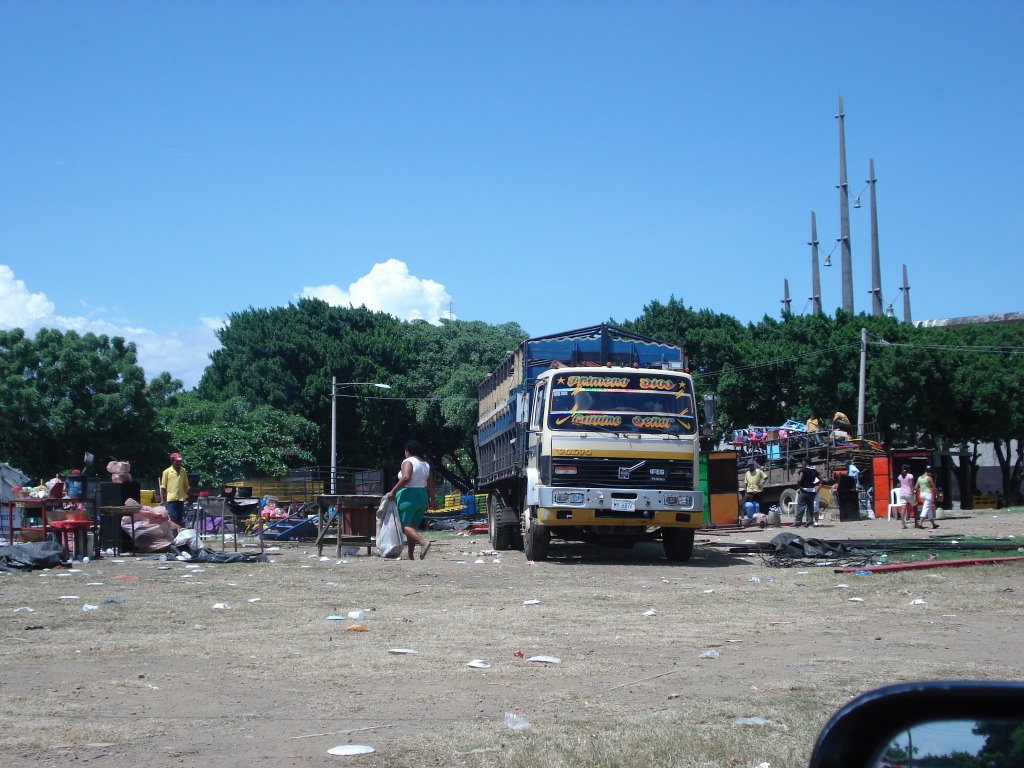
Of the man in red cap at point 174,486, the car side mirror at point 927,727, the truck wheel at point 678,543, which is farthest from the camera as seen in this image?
the man in red cap at point 174,486

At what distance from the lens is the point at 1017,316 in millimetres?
67688

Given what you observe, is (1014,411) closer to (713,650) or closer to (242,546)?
(242,546)

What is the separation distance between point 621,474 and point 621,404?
1.04m

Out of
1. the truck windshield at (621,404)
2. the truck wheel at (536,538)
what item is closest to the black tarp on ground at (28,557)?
the truck wheel at (536,538)

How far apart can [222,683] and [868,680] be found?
3.79m

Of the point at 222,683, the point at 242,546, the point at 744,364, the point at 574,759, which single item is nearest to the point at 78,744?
the point at 222,683

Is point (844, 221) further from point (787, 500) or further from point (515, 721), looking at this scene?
point (515, 721)

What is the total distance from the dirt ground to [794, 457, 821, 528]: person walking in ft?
44.4

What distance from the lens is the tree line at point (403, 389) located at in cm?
4475

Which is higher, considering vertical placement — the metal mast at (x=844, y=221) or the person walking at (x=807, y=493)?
the metal mast at (x=844, y=221)

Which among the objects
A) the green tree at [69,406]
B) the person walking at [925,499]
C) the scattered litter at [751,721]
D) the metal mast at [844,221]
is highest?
the metal mast at [844,221]

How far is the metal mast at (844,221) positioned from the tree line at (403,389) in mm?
6025

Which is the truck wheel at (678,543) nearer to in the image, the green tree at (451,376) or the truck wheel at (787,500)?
the truck wheel at (787,500)

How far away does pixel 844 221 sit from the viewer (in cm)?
5694
